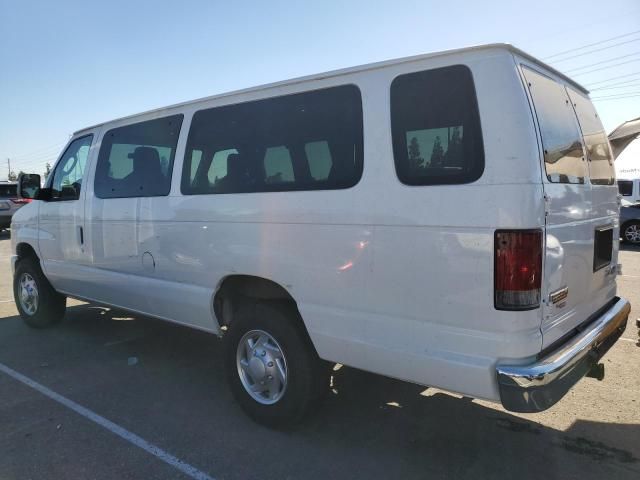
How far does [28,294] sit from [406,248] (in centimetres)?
531

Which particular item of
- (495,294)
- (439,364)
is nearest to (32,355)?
(439,364)

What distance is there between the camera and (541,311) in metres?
2.47

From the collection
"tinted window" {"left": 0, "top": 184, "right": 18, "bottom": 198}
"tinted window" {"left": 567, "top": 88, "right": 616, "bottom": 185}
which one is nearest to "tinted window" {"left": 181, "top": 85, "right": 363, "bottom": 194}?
"tinted window" {"left": 567, "top": 88, "right": 616, "bottom": 185}

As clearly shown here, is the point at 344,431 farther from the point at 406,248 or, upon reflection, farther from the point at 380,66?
the point at 380,66

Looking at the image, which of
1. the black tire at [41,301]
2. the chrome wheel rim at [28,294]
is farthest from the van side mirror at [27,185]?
the chrome wheel rim at [28,294]

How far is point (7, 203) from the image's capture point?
18.0m

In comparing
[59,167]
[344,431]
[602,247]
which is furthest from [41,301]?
[602,247]

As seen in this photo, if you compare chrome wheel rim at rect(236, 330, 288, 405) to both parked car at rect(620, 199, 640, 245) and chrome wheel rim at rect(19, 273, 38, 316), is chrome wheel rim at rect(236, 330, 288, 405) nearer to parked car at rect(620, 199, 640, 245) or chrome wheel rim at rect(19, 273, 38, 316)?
chrome wheel rim at rect(19, 273, 38, 316)

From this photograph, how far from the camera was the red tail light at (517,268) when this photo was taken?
2352 mm

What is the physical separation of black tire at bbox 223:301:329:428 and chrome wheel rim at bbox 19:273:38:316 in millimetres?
3638

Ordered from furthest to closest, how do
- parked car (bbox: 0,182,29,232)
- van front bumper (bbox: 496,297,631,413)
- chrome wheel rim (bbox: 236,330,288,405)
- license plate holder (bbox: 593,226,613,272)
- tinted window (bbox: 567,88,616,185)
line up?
1. parked car (bbox: 0,182,29,232)
2. chrome wheel rim (bbox: 236,330,288,405)
3. tinted window (bbox: 567,88,616,185)
4. license plate holder (bbox: 593,226,613,272)
5. van front bumper (bbox: 496,297,631,413)

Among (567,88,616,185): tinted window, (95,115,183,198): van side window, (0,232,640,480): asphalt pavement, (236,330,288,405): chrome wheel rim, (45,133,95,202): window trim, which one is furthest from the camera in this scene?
(45,133,95,202): window trim

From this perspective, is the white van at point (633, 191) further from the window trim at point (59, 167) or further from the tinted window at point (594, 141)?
the window trim at point (59, 167)

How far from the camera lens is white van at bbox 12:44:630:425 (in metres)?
2.42
